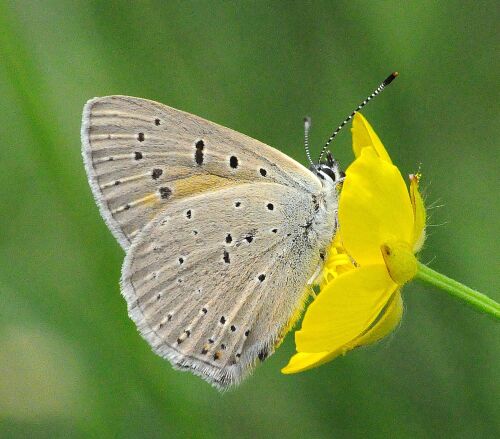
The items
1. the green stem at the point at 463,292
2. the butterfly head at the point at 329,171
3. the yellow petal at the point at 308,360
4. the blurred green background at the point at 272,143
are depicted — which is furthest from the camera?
the blurred green background at the point at 272,143

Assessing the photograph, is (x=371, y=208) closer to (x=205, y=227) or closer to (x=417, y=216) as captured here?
(x=417, y=216)

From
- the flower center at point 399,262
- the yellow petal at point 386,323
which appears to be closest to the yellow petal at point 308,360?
the yellow petal at point 386,323

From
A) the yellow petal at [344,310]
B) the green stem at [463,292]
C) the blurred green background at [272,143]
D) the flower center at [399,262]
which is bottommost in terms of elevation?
the blurred green background at [272,143]

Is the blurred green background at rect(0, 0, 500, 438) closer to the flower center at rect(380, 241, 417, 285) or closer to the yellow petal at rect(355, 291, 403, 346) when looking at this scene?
the yellow petal at rect(355, 291, 403, 346)

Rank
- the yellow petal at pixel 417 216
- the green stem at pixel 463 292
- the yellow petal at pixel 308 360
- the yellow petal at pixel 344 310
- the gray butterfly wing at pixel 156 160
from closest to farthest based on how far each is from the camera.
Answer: the green stem at pixel 463 292
the yellow petal at pixel 344 310
the yellow petal at pixel 308 360
the yellow petal at pixel 417 216
the gray butterfly wing at pixel 156 160

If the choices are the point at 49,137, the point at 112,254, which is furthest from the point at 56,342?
the point at 49,137

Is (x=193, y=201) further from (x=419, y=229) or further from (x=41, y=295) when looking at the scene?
(x=41, y=295)

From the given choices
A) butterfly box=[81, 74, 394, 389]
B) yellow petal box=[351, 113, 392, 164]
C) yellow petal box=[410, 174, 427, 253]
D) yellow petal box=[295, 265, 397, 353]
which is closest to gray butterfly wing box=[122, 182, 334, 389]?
butterfly box=[81, 74, 394, 389]

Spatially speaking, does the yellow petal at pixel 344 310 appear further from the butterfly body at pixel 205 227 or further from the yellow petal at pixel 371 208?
the butterfly body at pixel 205 227
